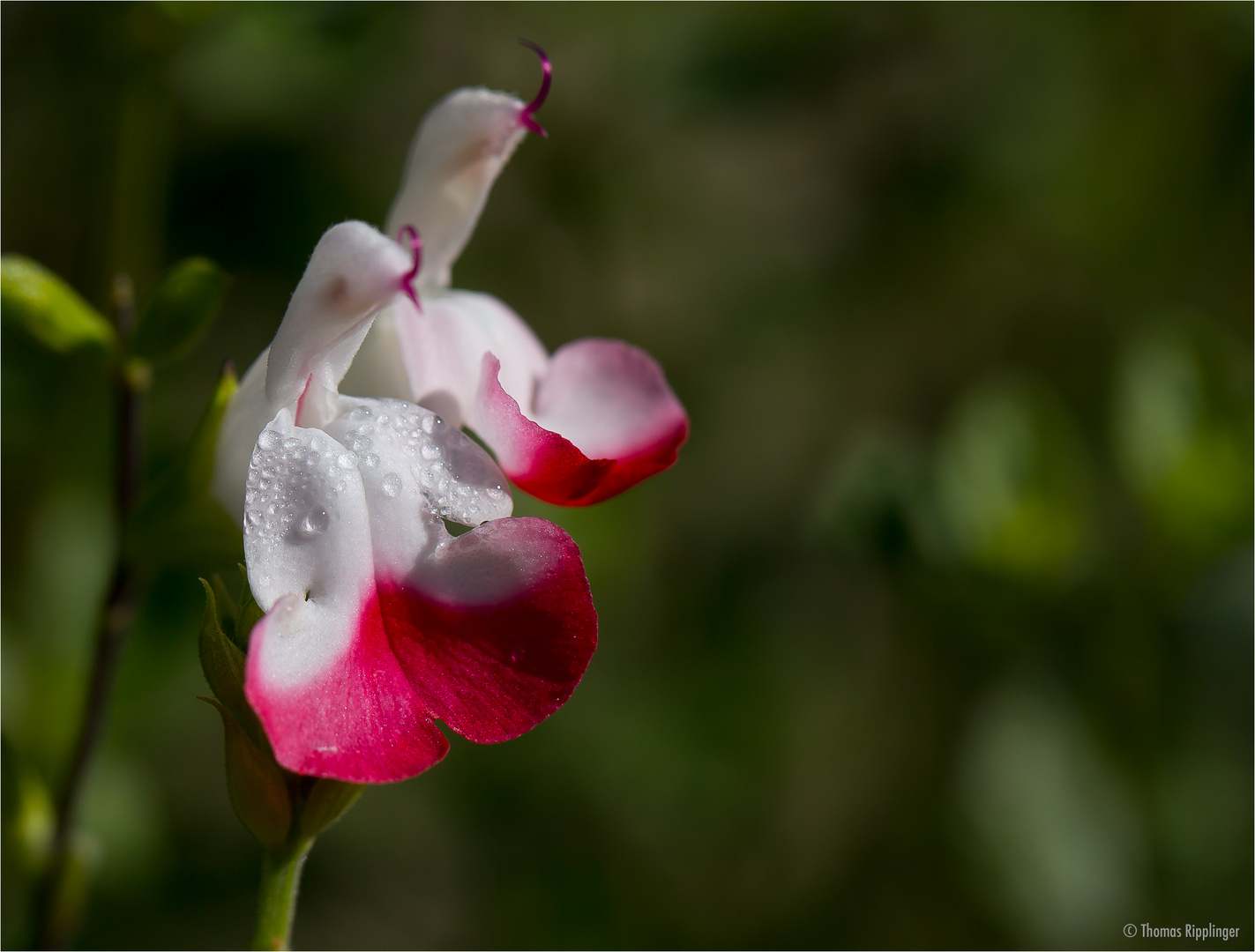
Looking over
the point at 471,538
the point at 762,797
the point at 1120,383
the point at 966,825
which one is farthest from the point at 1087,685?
the point at 471,538

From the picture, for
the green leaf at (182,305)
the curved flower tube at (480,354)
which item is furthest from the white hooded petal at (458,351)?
the green leaf at (182,305)

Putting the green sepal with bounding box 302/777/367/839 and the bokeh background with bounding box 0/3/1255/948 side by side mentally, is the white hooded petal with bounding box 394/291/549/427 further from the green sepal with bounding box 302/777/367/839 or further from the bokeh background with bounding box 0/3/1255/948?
the bokeh background with bounding box 0/3/1255/948

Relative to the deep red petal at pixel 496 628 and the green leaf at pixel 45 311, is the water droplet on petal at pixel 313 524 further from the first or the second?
the green leaf at pixel 45 311

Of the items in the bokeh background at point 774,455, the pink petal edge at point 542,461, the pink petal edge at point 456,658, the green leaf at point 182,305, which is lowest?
the bokeh background at point 774,455

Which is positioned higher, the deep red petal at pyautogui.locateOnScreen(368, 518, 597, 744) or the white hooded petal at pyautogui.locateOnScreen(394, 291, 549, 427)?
the white hooded petal at pyautogui.locateOnScreen(394, 291, 549, 427)

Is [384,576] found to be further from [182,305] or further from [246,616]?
[182,305]

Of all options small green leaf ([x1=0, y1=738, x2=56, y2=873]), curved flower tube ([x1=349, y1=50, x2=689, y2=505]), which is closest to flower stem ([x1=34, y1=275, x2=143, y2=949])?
small green leaf ([x1=0, y1=738, x2=56, y2=873])
